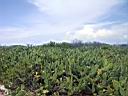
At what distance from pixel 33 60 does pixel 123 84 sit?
4.83 m

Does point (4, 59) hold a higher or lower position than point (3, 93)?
higher

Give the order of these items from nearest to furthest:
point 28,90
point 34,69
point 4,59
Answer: point 28,90
point 34,69
point 4,59

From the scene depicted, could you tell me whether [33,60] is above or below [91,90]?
above

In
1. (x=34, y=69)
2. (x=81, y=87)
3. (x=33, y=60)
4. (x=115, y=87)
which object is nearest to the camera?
(x=115, y=87)

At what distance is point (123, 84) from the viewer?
33.6 ft

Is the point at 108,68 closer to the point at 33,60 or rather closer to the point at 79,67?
the point at 79,67

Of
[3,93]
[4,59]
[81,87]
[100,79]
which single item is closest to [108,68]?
[100,79]

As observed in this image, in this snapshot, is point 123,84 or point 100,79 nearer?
point 123,84

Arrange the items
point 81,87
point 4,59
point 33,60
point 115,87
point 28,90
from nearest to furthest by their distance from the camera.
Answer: point 115,87
point 81,87
point 28,90
point 33,60
point 4,59

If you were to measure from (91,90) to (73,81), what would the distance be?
2.80ft

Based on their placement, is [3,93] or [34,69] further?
[34,69]

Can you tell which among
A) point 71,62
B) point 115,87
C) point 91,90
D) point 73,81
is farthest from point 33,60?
point 115,87

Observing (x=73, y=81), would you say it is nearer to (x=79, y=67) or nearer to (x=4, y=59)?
(x=79, y=67)

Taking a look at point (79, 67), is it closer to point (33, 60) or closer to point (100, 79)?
point (100, 79)
